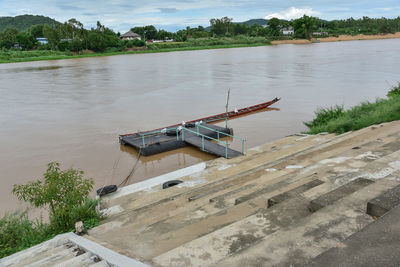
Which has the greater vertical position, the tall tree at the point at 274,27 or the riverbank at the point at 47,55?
the tall tree at the point at 274,27

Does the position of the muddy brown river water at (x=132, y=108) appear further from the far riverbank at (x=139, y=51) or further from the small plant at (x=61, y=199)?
the far riverbank at (x=139, y=51)

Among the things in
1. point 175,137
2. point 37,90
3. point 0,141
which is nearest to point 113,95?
point 37,90

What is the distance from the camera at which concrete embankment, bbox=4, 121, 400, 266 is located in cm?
288

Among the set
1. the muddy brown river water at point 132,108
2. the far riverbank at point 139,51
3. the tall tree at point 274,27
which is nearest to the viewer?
the muddy brown river water at point 132,108

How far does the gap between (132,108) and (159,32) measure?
115 meters

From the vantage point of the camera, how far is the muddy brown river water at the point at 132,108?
12.5 meters

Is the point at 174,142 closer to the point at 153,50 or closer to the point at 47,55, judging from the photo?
the point at 47,55

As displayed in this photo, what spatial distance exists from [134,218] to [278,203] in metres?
2.67

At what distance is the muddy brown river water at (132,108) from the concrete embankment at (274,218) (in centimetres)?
461

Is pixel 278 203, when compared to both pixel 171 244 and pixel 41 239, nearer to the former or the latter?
pixel 171 244

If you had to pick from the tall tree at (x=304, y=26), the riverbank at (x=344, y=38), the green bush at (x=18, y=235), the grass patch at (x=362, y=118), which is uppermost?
the tall tree at (x=304, y=26)

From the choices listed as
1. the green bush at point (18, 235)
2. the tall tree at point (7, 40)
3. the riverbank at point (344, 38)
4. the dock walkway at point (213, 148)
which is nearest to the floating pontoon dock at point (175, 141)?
the dock walkway at point (213, 148)

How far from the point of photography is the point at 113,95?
26.7 metres

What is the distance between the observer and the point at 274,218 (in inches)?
152
